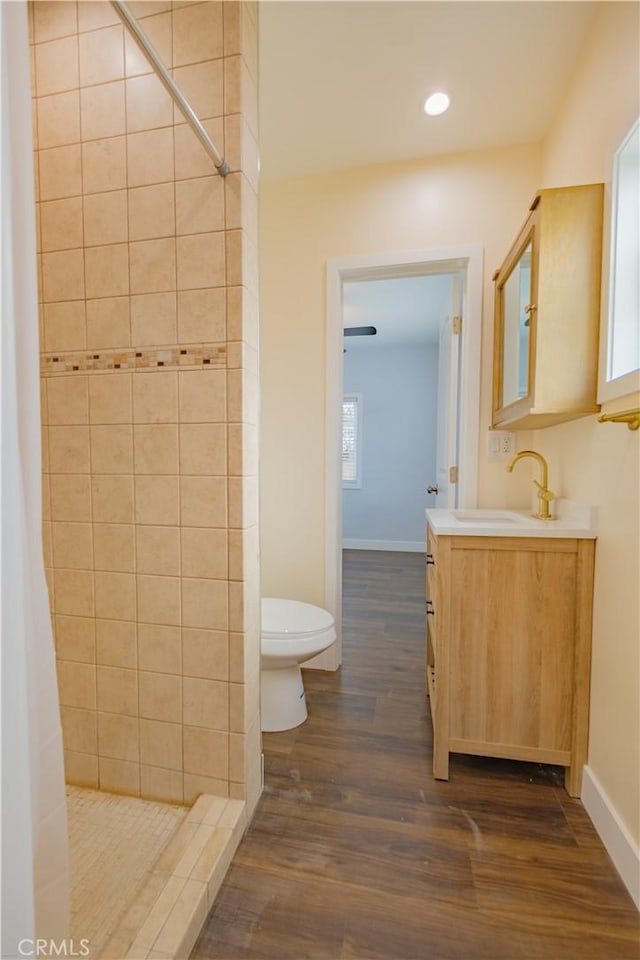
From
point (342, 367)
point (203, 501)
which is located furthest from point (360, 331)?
point (203, 501)

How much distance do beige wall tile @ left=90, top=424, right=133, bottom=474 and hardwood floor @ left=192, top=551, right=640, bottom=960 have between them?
1178mm

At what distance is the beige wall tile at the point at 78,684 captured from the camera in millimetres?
1402

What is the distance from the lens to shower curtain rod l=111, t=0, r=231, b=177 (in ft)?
2.64

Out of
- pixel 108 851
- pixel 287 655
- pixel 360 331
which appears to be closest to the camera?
pixel 108 851

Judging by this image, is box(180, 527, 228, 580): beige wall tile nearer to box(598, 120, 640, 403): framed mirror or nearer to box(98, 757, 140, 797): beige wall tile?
box(98, 757, 140, 797): beige wall tile

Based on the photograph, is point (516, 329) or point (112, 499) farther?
point (516, 329)

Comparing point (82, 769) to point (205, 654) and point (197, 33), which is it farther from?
point (197, 33)

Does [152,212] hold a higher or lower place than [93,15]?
lower

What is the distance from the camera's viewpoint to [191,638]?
4.33 ft

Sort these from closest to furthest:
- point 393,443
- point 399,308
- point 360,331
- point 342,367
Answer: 1. point 342,367
2. point 399,308
3. point 360,331
4. point 393,443

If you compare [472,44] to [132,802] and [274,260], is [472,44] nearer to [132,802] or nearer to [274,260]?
[274,260]

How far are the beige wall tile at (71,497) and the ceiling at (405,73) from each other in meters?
1.70

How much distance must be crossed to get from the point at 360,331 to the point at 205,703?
155 inches

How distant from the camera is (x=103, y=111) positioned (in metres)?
1.31
